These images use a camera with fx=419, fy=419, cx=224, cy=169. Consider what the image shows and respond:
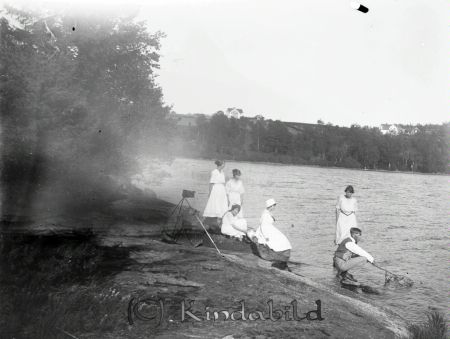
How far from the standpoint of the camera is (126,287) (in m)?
7.57

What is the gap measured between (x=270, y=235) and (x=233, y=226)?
1.57m

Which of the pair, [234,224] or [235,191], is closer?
[234,224]

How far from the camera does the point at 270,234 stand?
11453mm

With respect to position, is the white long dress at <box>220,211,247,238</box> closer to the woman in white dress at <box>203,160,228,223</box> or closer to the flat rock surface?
the woman in white dress at <box>203,160,228,223</box>

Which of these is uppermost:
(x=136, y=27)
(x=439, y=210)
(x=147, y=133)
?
(x=136, y=27)

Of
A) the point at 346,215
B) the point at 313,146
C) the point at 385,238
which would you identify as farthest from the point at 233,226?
the point at 313,146

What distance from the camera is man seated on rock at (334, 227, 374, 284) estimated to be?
10.6 meters

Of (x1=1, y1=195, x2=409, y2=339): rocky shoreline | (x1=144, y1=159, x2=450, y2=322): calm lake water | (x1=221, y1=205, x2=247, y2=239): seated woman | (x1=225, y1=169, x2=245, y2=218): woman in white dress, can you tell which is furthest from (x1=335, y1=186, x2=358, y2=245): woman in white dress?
(x1=225, y1=169, x2=245, y2=218): woman in white dress

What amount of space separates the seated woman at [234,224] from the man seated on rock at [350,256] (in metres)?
2.84

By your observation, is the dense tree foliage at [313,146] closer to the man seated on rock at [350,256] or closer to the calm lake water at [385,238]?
the calm lake water at [385,238]

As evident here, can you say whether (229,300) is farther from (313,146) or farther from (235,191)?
(313,146)

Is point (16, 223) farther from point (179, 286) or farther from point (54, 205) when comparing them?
point (179, 286)

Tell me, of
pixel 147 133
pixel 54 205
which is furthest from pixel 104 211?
pixel 147 133

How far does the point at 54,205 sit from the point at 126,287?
1051cm
